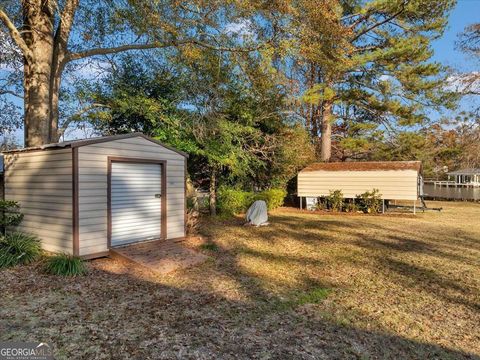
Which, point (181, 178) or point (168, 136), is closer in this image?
point (181, 178)

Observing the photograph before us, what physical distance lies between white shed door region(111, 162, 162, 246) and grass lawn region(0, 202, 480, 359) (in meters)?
0.83

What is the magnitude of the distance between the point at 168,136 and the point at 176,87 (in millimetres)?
1858

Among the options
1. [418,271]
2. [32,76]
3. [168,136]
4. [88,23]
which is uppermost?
[88,23]

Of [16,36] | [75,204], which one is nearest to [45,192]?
[75,204]

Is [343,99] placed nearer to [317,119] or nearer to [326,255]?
[317,119]

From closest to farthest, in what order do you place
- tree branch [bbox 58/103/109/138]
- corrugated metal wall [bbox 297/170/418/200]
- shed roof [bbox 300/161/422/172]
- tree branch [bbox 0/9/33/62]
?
tree branch [bbox 0/9/33/62]
tree branch [bbox 58/103/109/138]
corrugated metal wall [bbox 297/170/418/200]
shed roof [bbox 300/161/422/172]

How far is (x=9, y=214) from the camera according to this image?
7086 millimetres

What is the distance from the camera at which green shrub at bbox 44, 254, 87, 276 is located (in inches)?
215

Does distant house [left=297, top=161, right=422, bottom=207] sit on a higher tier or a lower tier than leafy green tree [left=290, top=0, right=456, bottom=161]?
lower

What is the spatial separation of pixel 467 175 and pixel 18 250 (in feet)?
108

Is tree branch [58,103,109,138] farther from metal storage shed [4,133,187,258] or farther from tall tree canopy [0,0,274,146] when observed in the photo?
metal storage shed [4,133,187,258]

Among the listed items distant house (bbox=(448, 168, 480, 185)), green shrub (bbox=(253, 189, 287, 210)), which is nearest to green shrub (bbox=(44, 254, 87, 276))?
green shrub (bbox=(253, 189, 287, 210))

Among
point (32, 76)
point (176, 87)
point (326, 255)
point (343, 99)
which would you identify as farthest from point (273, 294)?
point (343, 99)

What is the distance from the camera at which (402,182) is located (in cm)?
1453
